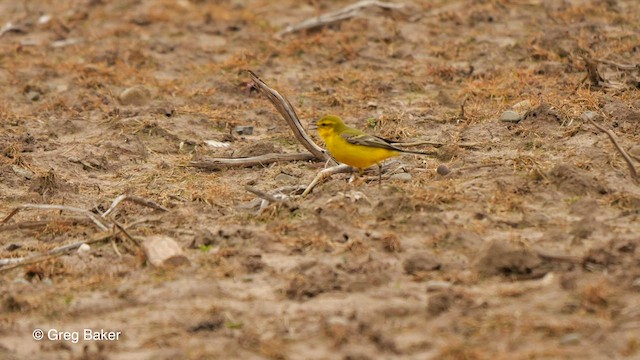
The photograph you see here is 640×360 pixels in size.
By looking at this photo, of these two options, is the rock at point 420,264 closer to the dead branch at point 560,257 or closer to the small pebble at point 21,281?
the dead branch at point 560,257

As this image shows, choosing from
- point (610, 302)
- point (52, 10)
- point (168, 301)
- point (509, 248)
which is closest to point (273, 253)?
point (168, 301)

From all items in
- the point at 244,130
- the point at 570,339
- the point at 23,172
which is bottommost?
the point at 244,130

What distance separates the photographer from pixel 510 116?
33.4ft

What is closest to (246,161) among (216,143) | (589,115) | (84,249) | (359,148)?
(216,143)

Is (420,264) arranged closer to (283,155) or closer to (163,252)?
(163,252)

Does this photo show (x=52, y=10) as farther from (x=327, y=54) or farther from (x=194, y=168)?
(x=194, y=168)

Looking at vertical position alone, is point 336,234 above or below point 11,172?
above

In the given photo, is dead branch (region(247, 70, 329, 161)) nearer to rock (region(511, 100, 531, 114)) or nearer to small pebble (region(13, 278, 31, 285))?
rock (region(511, 100, 531, 114))

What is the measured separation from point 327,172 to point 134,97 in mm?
3842

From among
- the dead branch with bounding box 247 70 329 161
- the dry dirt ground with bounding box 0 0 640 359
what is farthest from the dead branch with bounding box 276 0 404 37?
the dead branch with bounding box 247 70 329 161

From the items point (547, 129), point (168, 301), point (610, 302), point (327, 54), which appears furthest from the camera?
point (327, 54)

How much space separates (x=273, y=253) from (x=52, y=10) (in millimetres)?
10555

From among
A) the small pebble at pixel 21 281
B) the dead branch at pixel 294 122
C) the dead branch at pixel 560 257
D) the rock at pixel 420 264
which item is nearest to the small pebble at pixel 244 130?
the dead branch at pixel 294 122

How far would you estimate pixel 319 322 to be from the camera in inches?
243
